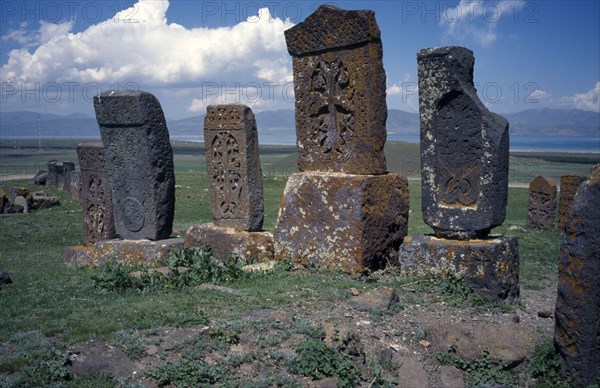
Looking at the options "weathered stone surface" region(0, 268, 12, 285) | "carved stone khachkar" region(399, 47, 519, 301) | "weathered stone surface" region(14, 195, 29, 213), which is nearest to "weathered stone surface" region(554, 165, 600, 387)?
"carved stone khachkar" region(399, 47, 519, 301)

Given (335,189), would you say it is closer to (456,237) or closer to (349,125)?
(349,125)

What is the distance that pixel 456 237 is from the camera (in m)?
7.20

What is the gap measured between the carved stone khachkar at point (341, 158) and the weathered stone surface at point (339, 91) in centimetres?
1

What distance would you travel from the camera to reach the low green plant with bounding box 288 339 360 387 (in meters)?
4.79

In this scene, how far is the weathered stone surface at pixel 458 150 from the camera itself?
6.87 metres

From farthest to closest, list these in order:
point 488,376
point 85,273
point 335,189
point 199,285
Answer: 1. point 85,273
2. point 335,189
3. point 199,285
4. point 488,376

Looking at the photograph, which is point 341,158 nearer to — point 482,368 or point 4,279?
point 482,368

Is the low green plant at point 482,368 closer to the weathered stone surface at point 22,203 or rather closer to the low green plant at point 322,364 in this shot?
the low green plant at point 322,364

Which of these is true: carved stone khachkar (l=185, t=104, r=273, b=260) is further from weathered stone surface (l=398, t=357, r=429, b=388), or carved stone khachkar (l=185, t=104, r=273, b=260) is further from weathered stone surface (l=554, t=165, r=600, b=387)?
weathered stone surface (l=554, t=165, r=600, b=387)

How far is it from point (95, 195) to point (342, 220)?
17.2ft

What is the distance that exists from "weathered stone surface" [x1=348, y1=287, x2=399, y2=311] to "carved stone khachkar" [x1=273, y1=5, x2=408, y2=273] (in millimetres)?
1123

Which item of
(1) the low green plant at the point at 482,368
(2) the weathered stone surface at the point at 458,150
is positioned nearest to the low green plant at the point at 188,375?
(1) the low green plant at the point at 482,368

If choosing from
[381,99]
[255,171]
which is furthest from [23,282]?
[381,99]

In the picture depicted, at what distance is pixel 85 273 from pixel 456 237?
538 cm
